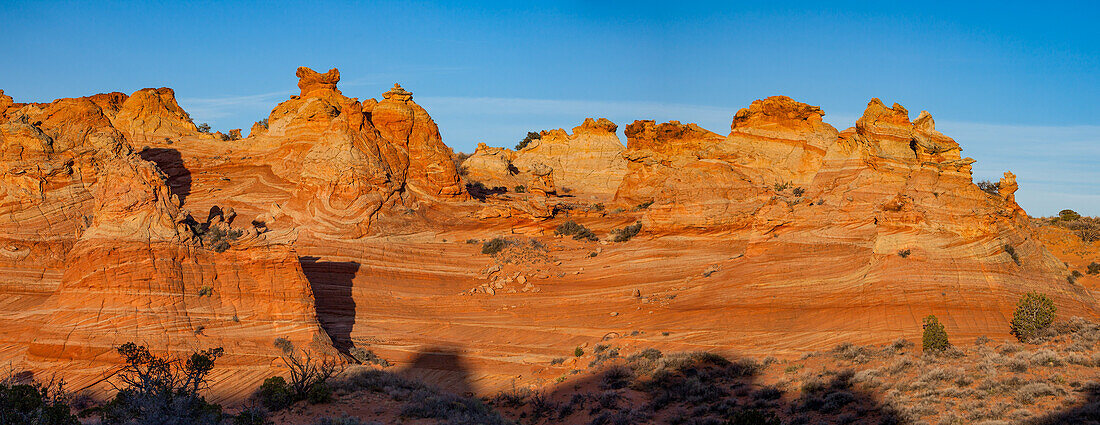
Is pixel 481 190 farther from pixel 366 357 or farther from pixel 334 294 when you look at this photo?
pixel 366 357

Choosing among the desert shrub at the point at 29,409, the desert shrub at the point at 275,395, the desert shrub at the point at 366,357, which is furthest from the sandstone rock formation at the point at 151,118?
the desert shrub at the point at 29,409

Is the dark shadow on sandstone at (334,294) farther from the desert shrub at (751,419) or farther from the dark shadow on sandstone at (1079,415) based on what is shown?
the dark shadow on sandstone at (1079,415)

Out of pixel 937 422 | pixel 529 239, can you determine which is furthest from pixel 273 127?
pixel 937 422

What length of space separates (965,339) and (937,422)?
9662mm

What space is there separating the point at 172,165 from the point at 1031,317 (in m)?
46.0

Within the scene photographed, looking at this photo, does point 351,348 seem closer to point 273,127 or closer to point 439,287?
point 439,287

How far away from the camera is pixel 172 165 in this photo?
5512 centimetres

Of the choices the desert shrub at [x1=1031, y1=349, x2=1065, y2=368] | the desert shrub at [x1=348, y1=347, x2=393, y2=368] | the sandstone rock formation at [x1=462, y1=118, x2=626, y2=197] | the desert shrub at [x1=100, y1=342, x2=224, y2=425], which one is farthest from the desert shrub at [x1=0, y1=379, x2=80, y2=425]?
the sandstone rock formation at [x1=462, y1=118, x2=626, y2=197]

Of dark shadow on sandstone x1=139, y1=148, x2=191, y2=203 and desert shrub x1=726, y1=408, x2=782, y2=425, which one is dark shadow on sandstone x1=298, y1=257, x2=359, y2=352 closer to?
dark shadow on sandstone x1=139, y1=148, x2=191, y2=203

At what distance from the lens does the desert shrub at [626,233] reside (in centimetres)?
4944

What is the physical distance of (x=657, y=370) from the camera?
30641 mm

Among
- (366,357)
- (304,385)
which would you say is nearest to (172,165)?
(366,357)

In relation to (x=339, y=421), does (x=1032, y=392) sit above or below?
above

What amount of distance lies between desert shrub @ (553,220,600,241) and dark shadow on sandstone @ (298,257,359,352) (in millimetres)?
12211
